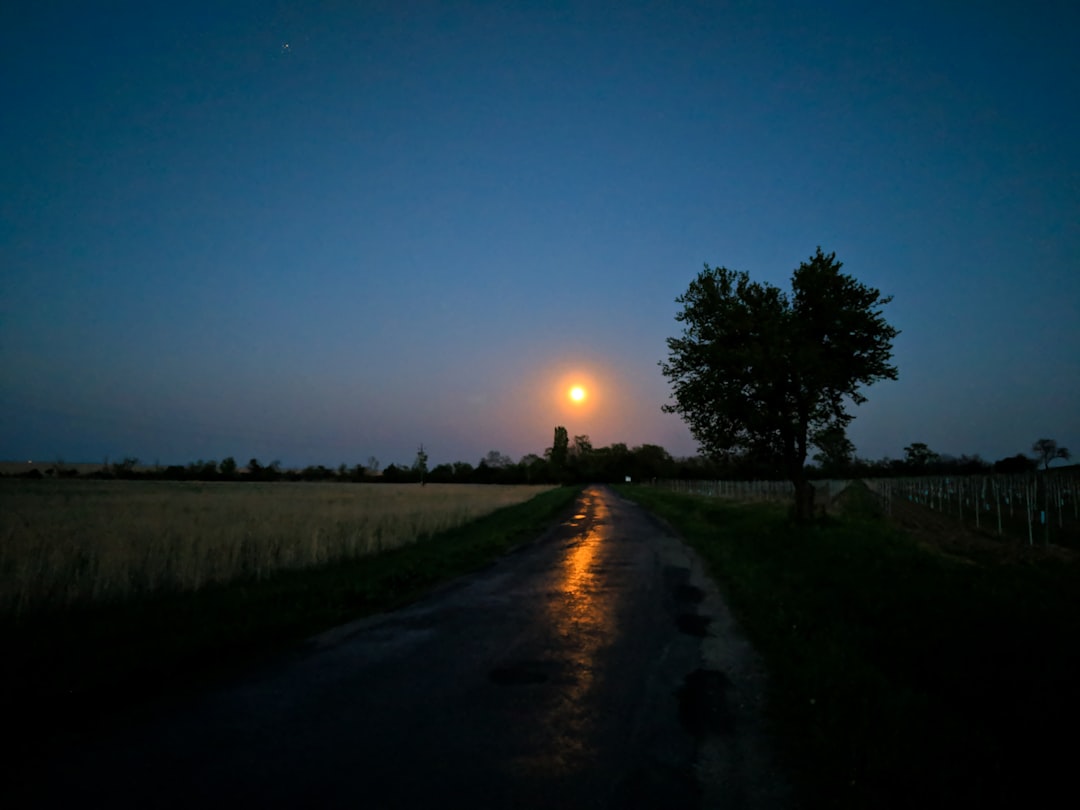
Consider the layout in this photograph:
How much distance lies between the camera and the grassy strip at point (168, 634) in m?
6.23

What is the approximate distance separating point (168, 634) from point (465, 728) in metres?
5.37

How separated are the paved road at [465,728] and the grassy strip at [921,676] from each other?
56cm

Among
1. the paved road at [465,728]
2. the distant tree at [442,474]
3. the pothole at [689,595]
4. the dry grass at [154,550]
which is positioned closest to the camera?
the paved road at [465,728]

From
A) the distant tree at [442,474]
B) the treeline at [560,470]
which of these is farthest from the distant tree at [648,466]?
the distant tree at [442,474]

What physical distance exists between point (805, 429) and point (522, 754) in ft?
61.2

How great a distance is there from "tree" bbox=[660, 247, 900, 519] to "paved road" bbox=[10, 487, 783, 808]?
1217 cm

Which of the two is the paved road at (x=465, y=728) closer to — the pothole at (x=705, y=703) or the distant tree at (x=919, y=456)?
the pothole at (x=705, y=703)

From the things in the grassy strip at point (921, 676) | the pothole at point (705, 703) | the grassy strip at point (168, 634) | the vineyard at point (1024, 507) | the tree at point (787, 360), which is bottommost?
the grassy strip at point (168, 634)

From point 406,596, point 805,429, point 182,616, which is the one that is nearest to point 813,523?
point 805,429

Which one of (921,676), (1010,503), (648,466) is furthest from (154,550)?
(648,466)

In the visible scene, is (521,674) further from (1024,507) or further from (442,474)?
(442,474)

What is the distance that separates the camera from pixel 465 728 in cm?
539

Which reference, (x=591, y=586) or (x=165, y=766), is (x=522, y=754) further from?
(x=591, y=586)

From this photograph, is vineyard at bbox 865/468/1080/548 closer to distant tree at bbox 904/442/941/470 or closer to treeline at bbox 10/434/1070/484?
treeline at bbox 10/434/1070/484
